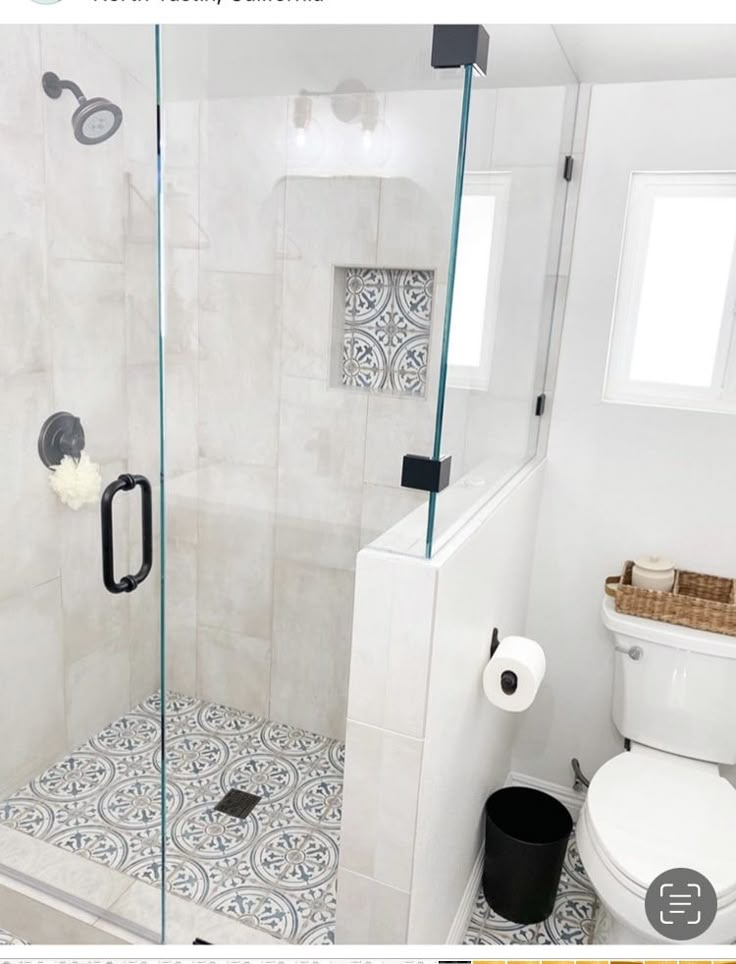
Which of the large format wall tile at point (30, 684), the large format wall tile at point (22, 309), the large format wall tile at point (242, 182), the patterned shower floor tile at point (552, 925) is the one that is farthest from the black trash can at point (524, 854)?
the large format wall tile at point (22, 309)

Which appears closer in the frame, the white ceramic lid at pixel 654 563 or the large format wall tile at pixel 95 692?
the large format wall tile at pixel 95 692

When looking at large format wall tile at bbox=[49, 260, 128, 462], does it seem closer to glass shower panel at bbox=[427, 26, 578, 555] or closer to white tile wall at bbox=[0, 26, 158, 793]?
white tile wall at bbox=[0, 26, 158, 793]

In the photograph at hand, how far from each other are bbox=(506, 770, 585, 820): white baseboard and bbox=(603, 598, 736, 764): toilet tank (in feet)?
1.45

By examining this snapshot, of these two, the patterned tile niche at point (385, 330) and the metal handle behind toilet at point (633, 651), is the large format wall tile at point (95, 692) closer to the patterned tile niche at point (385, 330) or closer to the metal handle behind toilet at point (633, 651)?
the patterned tile niche at point (385, 330)

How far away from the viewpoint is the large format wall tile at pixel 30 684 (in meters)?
1.93

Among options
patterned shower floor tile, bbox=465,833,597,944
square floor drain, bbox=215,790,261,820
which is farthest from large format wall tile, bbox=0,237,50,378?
patterned shower floor tile, bbox=465,833,597,944

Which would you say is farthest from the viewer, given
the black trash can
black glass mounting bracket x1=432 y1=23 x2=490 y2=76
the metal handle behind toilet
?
the metal handle behind toilet

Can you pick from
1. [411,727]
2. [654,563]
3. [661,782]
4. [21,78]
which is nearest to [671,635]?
[654,563]

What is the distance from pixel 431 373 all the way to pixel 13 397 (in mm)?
1025

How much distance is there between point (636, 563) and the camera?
2213 millimetres

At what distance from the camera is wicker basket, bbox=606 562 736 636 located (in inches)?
81.0

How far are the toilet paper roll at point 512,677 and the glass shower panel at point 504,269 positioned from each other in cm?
35

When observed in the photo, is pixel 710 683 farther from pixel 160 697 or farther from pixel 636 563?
pixel 160 697

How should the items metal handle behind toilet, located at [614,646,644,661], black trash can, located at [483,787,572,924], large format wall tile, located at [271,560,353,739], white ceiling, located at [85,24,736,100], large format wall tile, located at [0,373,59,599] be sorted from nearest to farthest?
1. white ceiling, located at [85,24,736,100]
2. large format wall tile, located at [271,560,353,739]
3. large format wall tile, located at [0,373,59,599]
4. black trash can, located at [483,787,572,924]
5. metal handle behind toilet, located at [614,646,644,661]
